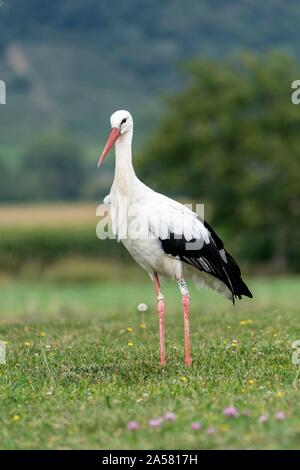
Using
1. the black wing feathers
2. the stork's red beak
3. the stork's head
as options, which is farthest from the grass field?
the stork's head

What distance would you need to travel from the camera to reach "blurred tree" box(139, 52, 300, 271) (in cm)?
5556

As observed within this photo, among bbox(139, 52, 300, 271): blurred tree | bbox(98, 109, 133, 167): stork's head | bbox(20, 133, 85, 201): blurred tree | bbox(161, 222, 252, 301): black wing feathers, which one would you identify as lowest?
bbox(161, 222, 252, 301): black wing feathers

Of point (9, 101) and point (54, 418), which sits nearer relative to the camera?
point (54, 418)

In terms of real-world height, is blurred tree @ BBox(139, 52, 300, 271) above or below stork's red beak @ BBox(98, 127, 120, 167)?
above

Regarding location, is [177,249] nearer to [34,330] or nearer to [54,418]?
[54,418]

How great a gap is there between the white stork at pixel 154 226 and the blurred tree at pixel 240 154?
4459 centimetres

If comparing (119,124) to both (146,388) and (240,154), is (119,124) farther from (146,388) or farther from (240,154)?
(240,154)

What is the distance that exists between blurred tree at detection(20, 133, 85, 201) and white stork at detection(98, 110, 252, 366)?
404ft

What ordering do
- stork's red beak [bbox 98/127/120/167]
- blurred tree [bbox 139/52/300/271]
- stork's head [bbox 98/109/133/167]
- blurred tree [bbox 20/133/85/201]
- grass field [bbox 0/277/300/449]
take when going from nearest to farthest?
grass field [bbox 0/277/300/449]
stork's red beak [bbox 98/127/120/167]
stork's head [bbox 98/109/133/167]
blurred tree [bbox 139/52/300/271]
blurred tree [bbox 20/133/85/201]

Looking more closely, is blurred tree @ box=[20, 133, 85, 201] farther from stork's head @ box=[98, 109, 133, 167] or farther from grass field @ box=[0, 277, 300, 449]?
stork's head @ box=[98, 109, 133, 167]

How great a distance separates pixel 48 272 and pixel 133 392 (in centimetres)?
4275

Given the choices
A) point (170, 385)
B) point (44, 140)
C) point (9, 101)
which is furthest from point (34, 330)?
point (9, 101)

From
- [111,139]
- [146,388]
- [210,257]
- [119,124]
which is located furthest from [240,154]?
[146,388]
